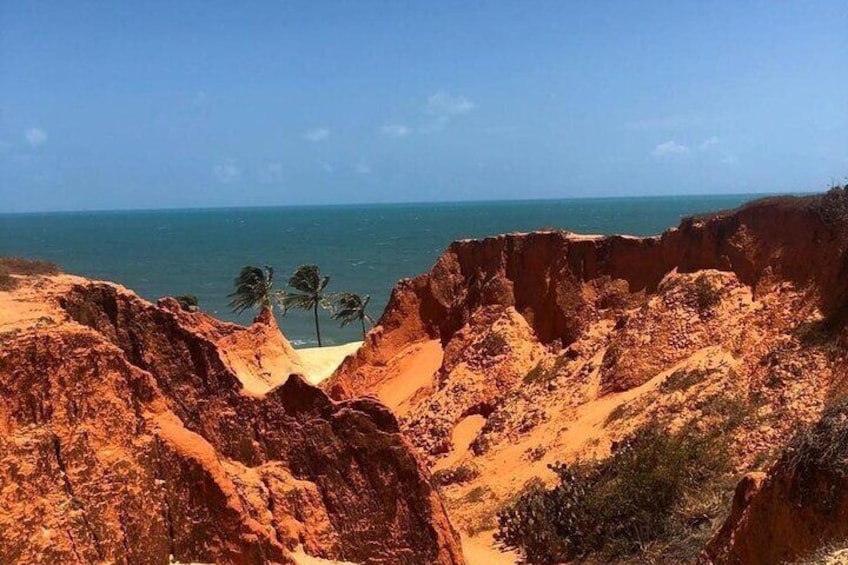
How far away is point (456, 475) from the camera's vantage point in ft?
73.5

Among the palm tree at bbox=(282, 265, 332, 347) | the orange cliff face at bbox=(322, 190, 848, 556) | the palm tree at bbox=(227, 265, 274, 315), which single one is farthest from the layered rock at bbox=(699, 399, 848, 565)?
the palm tree at bbox=(282, 265, 332, 347)

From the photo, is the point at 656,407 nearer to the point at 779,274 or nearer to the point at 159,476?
the point at 779,274

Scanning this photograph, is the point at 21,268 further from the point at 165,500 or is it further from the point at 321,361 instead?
the point at 321,361

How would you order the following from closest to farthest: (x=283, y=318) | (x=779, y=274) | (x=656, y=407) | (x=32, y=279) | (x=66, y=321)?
(x=66, y=321)
(x=32, y=279)
(x=656, y=407)
(x=779, y=274)
(x=283, y=318)

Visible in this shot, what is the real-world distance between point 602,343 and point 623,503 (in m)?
8.50

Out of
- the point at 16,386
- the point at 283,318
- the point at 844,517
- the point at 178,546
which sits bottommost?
the point at 283,318

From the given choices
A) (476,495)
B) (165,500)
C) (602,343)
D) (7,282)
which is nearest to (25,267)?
(7,282)

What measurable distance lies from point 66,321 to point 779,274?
55.3 ft

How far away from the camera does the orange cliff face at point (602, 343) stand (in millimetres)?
19156

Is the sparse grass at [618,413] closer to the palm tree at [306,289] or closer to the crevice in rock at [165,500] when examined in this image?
the crevice in rock at [165,500]

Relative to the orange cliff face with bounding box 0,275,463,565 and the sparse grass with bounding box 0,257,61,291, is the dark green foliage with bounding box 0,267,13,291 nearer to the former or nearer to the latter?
the sparse grass with bounding box 0,257,61,291

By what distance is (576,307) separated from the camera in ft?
84.8

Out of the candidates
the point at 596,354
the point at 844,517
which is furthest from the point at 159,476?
the point at 596,354

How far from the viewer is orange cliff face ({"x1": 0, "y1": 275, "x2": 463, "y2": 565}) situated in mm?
11125
